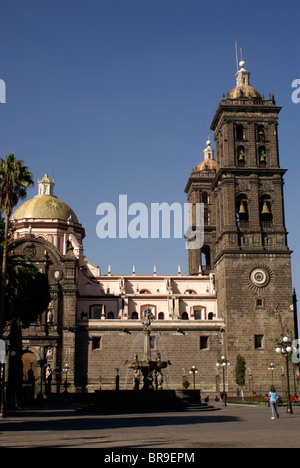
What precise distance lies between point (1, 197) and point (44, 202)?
118 ft

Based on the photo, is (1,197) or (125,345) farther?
(125,345)

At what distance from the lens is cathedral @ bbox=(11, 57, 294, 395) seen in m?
52.3

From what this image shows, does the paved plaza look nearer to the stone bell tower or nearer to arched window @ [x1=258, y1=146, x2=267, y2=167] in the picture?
the stone bell tower

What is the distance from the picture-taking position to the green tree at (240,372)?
4928cm

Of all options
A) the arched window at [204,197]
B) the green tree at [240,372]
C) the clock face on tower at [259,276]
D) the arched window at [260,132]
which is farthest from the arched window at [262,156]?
the green tree at [240,372]

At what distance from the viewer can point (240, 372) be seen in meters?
49.6

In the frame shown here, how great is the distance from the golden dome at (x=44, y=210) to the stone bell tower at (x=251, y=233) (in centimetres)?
1777

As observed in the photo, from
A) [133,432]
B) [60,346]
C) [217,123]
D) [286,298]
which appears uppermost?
[217,123]

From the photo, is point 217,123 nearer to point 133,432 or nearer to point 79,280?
point 79,280

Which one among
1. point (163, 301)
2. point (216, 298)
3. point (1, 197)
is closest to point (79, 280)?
point (163, 301)

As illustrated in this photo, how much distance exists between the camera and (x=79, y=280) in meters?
61.6

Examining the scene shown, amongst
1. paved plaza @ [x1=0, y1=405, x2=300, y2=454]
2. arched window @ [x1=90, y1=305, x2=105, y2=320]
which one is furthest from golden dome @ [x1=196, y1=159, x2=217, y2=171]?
paved plaza @ [x1=0, y1=405, x2=300, y2=454]

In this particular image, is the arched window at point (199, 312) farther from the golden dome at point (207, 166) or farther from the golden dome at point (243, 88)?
the golden dome at point (243, 88)

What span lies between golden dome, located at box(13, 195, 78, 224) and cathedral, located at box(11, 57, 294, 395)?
27.9ft
